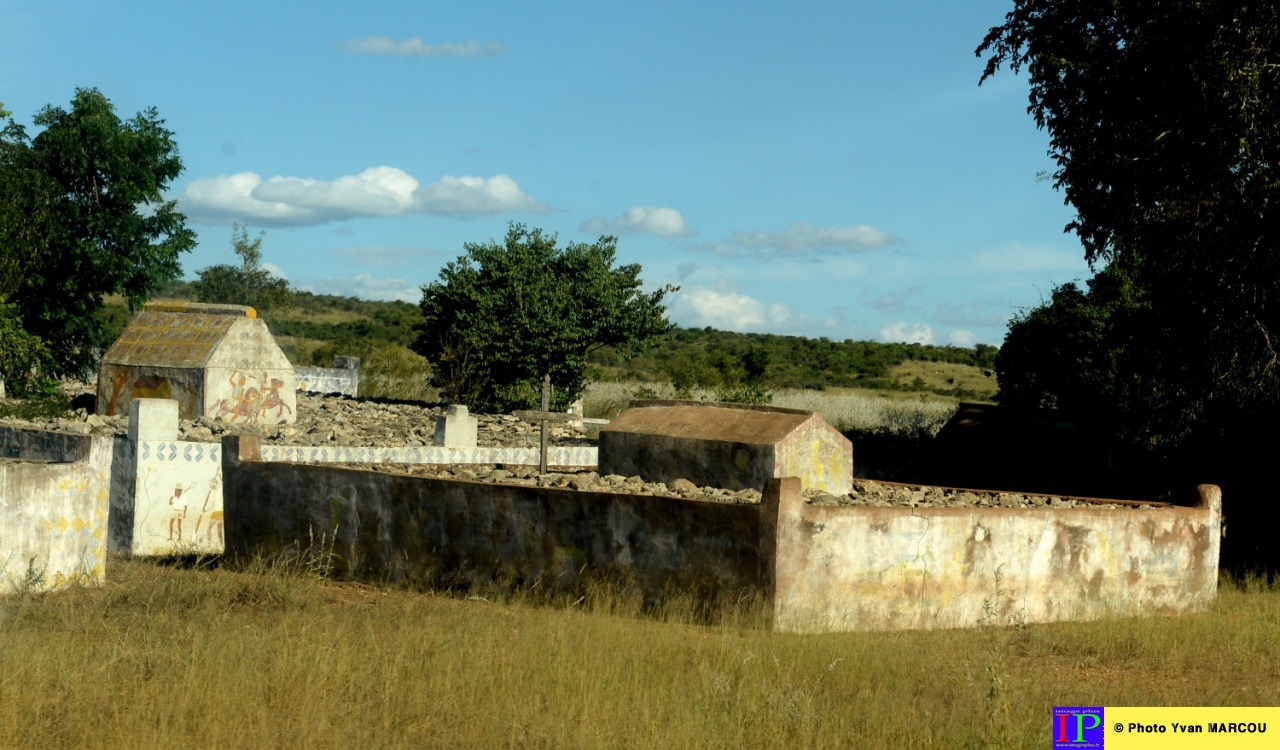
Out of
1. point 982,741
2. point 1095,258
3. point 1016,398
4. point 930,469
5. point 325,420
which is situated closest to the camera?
point 982,741

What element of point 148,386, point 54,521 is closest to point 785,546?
point 54,521

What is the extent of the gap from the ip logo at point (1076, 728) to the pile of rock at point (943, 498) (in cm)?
598

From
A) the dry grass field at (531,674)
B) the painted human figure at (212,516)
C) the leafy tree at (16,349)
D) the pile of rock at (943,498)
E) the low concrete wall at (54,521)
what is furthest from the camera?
the leafy tree at (16,349)

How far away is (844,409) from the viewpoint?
4331cm

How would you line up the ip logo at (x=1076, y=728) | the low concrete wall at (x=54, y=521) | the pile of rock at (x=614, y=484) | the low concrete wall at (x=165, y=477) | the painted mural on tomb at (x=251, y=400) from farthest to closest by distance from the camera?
the painted mural on tomb at (x=251, y=400) < the low concrete wall at (x=165, y=477) < the pile of rock at (x=614, y=484) < the low concrete wall at (x=54, y=521) < the ip logo at (x=1076, y=728)

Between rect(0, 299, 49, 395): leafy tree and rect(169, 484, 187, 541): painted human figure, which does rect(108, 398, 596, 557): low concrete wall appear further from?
rect(0, 299, 49, 395): leafy tree

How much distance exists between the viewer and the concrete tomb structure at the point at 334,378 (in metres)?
39.7

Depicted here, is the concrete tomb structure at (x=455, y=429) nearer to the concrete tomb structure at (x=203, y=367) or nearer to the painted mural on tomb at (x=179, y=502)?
the painted mural on tomb at (x=179, y=502)

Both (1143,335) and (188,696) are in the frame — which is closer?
(188,696)

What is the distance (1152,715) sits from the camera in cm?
776

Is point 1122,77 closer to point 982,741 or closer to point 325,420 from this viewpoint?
point 982,741

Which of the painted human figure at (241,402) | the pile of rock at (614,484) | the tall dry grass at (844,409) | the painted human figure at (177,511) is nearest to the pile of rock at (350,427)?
the painted human figure at (241,402)

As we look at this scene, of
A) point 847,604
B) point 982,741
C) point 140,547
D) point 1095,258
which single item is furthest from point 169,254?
point 982,741

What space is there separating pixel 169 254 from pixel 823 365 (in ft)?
160
